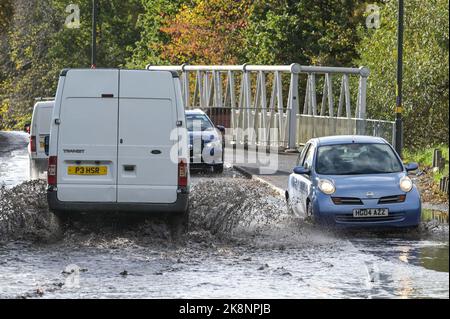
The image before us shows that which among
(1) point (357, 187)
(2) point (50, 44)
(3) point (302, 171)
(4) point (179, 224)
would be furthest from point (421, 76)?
(2) point (50, 44)

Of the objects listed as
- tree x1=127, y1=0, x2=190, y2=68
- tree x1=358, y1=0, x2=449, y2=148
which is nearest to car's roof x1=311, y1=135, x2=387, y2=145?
tree x1=358, y1=0, x2=449, y2=148

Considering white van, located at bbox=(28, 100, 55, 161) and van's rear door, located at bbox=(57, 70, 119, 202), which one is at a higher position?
van's rear door, located at bbox=(57, 70, 119, 202)

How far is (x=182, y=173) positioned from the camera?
16.7 m

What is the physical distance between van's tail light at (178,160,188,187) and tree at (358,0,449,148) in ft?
58.9

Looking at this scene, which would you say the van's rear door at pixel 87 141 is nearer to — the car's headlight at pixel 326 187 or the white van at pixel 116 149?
the white van at pixel 116 149

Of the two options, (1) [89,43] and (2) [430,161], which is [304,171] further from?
(1) [89,43]

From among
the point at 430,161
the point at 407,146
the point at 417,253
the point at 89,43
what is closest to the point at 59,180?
the point at 417,253

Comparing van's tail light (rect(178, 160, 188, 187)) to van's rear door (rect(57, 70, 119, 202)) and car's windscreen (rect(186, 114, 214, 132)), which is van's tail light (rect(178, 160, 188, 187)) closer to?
van's rear door (rect(57, 70, 119, 202))

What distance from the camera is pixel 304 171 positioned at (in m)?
18.8

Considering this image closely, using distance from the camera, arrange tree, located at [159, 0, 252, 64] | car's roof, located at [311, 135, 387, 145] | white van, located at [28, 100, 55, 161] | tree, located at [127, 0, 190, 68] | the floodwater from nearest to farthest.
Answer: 1. the floodwater
2. car's roof, located at [311, 135, 387, 145]
3. white van, located at [28, 100, 55, 161]
4. tree, located at [159, 0, 252, 64]
5. tree, located at [127, 0, 190, 68]

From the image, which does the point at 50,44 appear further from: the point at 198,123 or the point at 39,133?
the point at 39,133

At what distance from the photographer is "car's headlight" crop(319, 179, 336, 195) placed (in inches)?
706

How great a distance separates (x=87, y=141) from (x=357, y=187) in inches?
143

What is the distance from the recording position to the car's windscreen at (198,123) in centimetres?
3267
